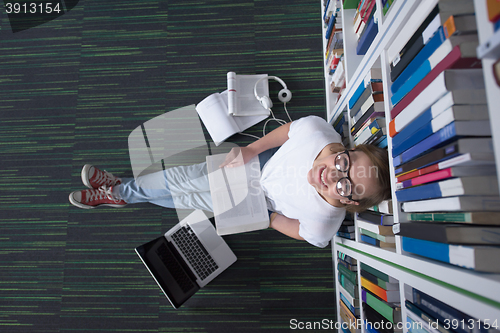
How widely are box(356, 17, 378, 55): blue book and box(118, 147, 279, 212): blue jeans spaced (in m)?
0.62

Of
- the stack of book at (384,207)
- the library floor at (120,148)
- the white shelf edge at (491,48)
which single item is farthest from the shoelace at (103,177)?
the white shelf edge at (491,48)

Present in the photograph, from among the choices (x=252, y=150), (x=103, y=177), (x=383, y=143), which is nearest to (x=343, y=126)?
(x=383, y=143)

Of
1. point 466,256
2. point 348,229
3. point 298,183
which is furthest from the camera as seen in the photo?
point 348,229

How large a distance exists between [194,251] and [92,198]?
73 centimetres

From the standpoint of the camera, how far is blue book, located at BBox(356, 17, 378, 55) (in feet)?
3.05

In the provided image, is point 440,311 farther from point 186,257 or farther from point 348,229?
A: point 186,257

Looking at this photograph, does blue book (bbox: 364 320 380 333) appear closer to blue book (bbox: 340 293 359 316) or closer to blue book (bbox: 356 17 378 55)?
blue book (bbox: 340 293 359 316)

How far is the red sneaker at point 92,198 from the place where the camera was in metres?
1.54

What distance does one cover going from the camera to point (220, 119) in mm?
1652

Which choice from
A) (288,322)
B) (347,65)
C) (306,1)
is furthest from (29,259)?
(306,1)

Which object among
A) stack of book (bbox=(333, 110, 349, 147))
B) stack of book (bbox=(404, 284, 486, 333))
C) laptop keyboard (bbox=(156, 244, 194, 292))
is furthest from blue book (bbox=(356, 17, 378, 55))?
laptop keyboard (bbox=(156, 244, 194, 292))

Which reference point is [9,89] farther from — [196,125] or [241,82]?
[241,82]

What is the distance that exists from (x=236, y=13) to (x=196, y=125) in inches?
34.6

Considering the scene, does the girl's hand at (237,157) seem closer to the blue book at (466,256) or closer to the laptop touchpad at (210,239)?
the laptop touchpad at (210,239)
